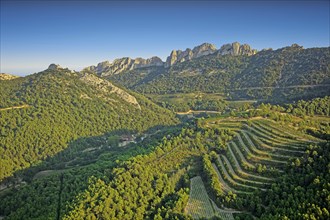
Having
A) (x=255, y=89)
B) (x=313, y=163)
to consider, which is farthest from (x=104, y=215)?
(x=255, y=89)

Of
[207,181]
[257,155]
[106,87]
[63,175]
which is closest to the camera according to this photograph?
[207,181]

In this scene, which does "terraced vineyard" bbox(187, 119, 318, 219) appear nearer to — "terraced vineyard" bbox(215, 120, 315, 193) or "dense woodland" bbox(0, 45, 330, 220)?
"terraced vineyard" bbox(215, 120, 315, 193)

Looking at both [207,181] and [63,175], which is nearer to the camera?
[207,181]

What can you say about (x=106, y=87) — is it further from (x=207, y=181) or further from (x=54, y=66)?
(x=207, y=181)

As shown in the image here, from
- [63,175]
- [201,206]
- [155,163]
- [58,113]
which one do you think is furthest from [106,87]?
[201,206]

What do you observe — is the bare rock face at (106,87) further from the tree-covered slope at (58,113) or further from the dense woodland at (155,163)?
the dense woodland at (155,163)

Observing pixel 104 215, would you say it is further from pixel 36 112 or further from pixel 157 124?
pixel 157 124

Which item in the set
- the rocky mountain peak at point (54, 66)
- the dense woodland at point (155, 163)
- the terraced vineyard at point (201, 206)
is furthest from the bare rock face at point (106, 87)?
the terraced vineyard at point (201, 206)
